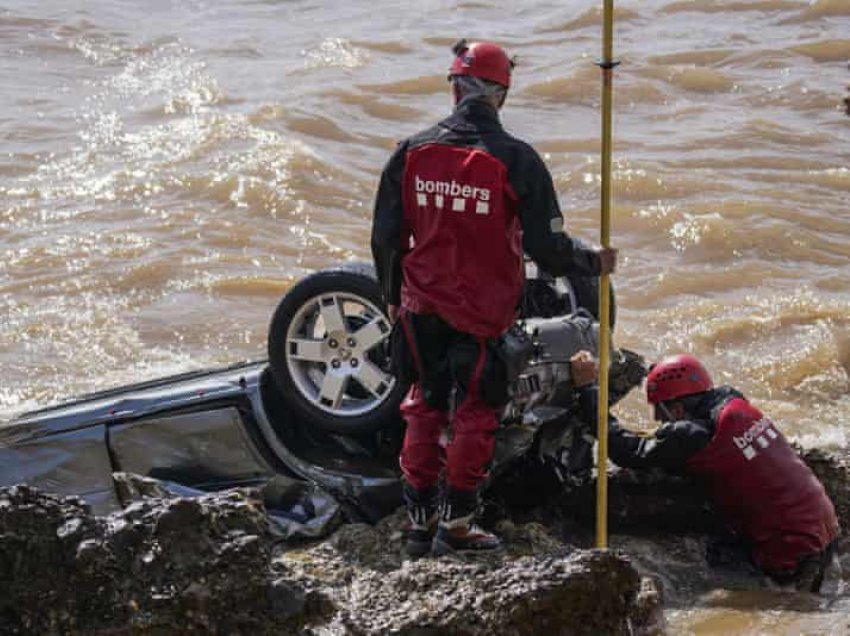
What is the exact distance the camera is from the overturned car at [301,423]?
6.52 metres

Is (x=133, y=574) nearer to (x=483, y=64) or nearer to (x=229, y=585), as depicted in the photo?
(x=229, y=585)

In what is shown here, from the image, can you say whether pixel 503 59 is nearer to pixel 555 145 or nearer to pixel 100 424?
pixel 100 424

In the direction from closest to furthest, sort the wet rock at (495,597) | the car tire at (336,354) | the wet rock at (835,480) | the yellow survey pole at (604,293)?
the wet rock at (495,597) < the yellow survey pole at (604,293) < the car tire at (336,354) < the wet rock at (835,480)

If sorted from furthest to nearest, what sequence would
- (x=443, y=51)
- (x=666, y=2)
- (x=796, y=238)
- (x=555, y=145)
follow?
(x=666, y=2)
(x=443, y=51)
(x=555, y=145)
(x=796, y=238)

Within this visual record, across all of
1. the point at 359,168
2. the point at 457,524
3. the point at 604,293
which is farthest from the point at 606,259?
the point at 359,168

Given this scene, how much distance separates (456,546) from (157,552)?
1.46 metres

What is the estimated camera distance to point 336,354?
6.56m

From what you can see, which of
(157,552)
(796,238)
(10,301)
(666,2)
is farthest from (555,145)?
(157,552)

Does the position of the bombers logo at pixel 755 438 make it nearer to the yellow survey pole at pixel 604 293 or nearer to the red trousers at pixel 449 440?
the yellow survey pole at pixel 604 293

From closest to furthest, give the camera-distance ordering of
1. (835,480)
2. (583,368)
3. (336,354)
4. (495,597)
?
(495,597)
(583,368)
(336,354)
(835,480)

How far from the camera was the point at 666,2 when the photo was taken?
25.5 metres

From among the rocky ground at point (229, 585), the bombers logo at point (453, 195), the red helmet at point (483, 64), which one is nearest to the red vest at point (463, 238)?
the bombers logo at point (453, 195)

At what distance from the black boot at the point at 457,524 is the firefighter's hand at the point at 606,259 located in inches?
39.5

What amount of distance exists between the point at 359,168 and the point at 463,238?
1134 centimetres
